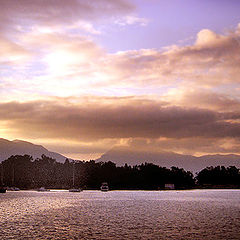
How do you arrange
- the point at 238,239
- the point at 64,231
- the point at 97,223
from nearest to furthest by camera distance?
A: the point at 238,239, the point at 64,231, the point at 97,223

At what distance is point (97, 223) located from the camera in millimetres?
87250

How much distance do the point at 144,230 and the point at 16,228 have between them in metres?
22.8

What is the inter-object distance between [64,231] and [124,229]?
10459mm

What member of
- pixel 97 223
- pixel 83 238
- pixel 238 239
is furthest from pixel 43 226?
pixel 238 239

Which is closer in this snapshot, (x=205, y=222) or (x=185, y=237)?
(x=185, y=237)

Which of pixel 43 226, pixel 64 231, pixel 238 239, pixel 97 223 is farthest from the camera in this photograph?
pixel 97 223

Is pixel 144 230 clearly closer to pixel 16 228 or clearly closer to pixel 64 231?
pixel 64 231

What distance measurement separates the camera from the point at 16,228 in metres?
77.9

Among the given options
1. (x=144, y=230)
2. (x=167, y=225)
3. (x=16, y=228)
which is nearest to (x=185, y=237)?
(x=144, y=230)

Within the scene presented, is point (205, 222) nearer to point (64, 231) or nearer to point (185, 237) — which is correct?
point (185, 237)

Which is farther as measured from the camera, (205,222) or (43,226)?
(205,222)

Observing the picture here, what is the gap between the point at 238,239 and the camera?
6369 centimetres

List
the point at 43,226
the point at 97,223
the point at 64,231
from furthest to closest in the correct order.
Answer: the point at 97,223, the point at 43,226, the point at 64,231

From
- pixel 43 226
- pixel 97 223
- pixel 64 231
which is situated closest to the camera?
pixel 64 231
